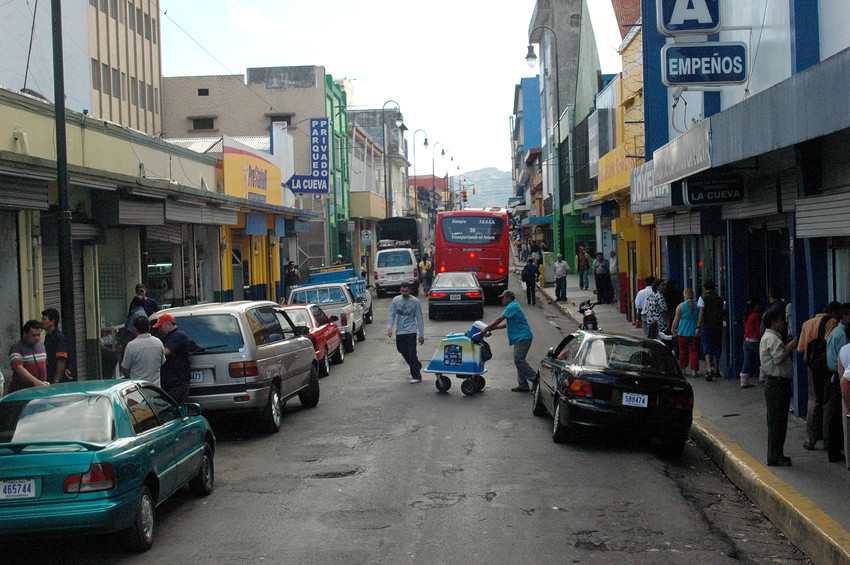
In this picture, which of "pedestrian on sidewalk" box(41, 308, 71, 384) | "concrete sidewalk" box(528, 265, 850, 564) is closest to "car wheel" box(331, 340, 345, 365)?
"concrete sidewalk" box(528, 265, 850, 564)

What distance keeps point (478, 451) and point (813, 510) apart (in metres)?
4.01

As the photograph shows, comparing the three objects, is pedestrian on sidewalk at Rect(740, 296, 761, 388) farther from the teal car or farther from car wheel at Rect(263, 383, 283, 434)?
the teal car

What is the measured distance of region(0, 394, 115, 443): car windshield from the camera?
6.69 metres

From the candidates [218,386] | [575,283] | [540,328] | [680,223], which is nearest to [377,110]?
[575,283]

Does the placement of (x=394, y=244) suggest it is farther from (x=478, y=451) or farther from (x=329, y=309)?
(x=478, y=451)

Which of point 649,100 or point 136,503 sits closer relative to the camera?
point 136,503

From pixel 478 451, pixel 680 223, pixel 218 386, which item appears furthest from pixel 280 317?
pixel 680 223

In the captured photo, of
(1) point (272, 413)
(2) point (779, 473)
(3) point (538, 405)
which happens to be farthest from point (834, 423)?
(1) point (272, 413)

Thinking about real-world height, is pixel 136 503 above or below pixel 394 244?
below

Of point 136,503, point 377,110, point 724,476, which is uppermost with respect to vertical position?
point 377,110

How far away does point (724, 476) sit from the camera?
371 inches

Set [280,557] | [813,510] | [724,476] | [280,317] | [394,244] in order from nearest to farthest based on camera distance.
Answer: [280,557], [813,510], [724,476], [280,317], [394,244]

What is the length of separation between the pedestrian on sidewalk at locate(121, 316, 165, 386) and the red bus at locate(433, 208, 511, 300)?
962 inches

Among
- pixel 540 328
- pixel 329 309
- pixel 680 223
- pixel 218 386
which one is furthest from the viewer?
pixel 540 328
